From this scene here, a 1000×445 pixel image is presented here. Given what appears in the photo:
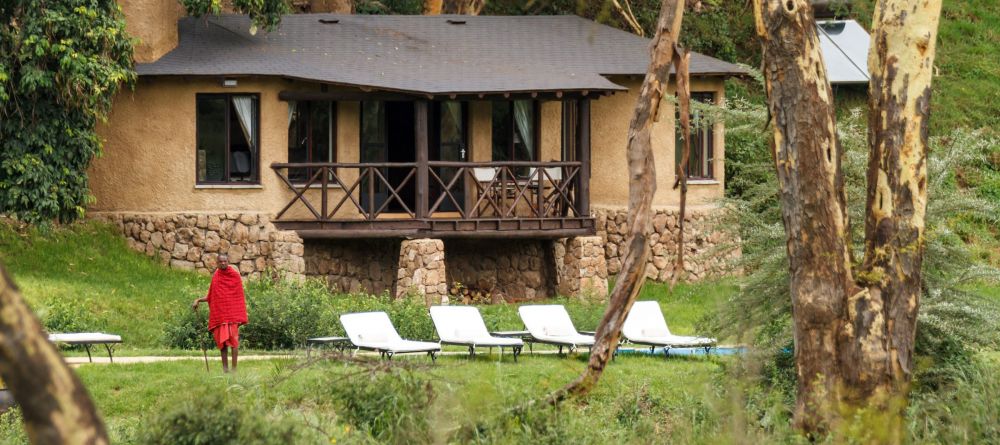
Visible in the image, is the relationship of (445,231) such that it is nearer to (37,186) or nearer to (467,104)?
(467,104)

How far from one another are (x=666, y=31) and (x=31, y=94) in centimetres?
1387

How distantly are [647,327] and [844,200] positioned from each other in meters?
6.70

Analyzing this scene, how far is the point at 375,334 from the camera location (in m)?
17.2

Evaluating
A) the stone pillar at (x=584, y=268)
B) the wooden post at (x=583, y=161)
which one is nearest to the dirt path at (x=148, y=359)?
the stone pillar at (x=584, y=268)

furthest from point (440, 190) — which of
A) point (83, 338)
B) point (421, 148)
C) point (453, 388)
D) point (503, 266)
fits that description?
point (453, 388)

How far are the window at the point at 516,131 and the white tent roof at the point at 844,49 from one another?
825cm

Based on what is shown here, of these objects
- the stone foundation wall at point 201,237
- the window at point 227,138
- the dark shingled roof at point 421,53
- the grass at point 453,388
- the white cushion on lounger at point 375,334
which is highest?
the dark shingled roof at point 421,53

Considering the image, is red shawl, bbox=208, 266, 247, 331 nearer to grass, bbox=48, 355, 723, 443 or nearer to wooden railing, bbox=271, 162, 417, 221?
grass, bbox=48, 355, 723, 443

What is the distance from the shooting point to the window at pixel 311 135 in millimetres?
25344

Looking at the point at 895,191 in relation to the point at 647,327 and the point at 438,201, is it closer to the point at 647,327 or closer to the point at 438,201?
the point at 647,327

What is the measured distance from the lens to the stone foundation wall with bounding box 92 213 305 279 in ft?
80.4

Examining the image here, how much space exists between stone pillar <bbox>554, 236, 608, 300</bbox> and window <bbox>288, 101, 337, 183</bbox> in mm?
4215

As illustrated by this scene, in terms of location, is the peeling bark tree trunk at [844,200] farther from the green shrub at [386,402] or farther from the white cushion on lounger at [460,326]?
the white cushion on lounger at [460,326]

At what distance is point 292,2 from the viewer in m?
34.2
